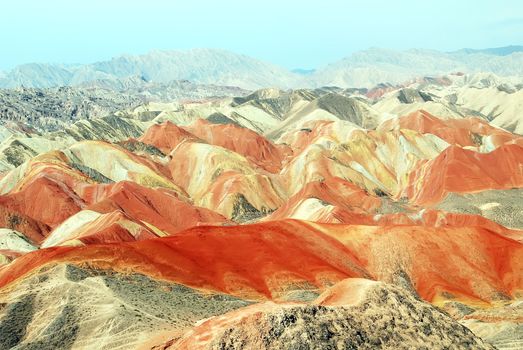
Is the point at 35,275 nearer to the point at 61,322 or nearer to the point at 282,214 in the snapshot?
the point at 61,322

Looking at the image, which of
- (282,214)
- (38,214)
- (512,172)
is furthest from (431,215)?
(38,214)

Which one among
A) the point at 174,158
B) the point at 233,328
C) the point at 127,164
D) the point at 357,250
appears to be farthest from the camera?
the point at 174,158

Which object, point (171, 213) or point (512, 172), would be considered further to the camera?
point (512, 172)

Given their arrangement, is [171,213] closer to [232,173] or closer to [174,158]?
[232,173]

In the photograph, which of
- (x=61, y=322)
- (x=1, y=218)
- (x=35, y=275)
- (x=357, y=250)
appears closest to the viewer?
(x=61, y=322)

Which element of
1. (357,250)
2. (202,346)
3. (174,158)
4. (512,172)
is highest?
(202,346)

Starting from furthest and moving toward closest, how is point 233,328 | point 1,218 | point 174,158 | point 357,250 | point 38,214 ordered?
point 174,158, point 38,214, point 1,218, point 357,250, point 233,328

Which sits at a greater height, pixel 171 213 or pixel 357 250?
pixel 357 250

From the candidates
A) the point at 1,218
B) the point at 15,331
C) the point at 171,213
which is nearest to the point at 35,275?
the point at 15,331

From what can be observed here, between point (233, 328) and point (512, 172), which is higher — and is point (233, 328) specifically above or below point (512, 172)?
above
